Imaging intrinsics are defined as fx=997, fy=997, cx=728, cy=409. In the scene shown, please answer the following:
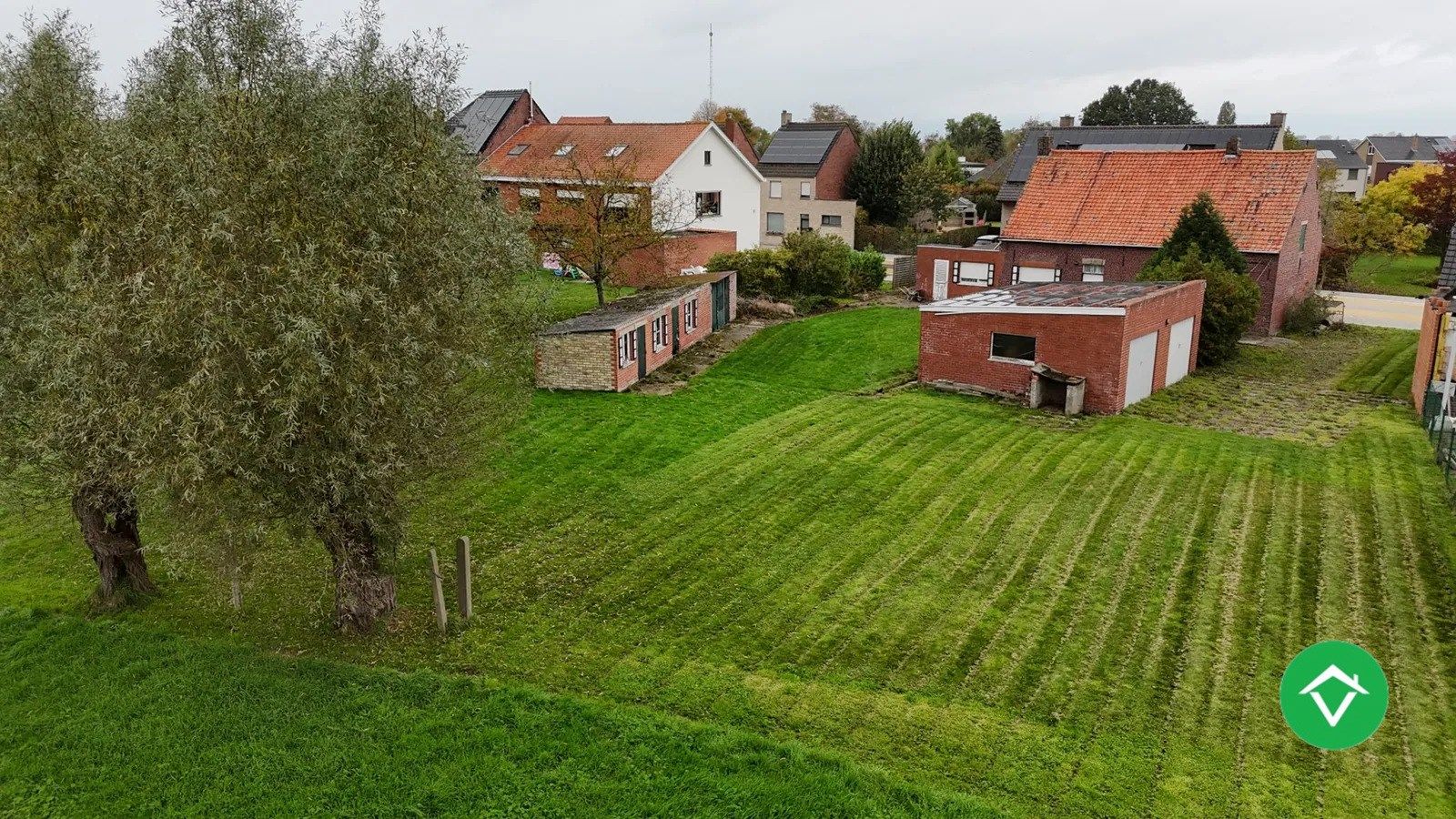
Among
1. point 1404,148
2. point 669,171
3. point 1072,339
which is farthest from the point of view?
point 1404,148

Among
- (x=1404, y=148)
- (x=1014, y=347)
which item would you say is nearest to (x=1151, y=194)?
(x=1014, y=347)

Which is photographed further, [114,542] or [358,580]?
[114,542]

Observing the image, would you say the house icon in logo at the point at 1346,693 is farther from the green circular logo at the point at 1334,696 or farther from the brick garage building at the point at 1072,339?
the brick garage building at the point at 1072,339

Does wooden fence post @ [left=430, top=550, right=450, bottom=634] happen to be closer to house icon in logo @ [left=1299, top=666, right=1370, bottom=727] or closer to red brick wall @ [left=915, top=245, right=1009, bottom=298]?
house icon in logo @ [left=1299, top=666, right=1370, bottom=727]

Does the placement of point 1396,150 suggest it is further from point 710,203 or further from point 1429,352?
point 1429,352

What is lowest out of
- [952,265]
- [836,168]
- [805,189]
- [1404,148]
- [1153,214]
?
[952,265]

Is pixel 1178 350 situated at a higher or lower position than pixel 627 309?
lower
